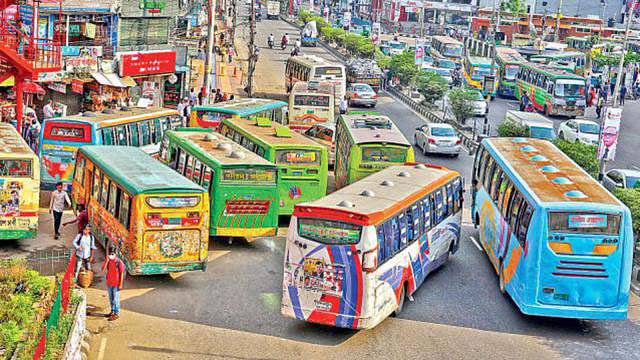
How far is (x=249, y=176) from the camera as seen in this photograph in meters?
25.1

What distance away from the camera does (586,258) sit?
2000 cm

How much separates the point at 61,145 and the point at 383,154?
10.1 meters

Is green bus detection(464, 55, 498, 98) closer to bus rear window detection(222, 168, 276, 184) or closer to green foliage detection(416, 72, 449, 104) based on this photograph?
green foliage detection(416, 72, 449, 104)

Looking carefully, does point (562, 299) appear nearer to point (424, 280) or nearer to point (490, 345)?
point (490, 345)

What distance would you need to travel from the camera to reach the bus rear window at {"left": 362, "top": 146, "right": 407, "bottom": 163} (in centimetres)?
3003

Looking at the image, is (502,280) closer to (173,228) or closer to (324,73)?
(173,228)

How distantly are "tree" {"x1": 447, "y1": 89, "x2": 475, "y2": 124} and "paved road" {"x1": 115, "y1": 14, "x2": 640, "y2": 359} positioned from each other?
26.3 metres

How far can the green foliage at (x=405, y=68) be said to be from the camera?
6812 cm

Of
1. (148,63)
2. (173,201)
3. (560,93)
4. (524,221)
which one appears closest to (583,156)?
(524,221)

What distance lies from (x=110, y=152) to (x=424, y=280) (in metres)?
9.34

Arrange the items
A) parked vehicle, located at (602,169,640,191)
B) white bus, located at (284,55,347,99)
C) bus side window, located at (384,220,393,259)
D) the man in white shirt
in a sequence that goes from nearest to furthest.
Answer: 1. bus side window, located at (384,220,393,259)
2. parked vehicle, located at (602,169,640,191)
3. the man in white shirt
4. white bus, located at (284,55,347,99)

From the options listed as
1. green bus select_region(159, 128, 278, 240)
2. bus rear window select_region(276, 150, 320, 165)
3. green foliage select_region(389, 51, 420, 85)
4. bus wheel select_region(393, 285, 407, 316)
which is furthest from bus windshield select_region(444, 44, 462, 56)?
bus wheel select_region(393, 285, 407, 316)

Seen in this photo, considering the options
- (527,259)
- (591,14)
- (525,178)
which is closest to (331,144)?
(525,178)

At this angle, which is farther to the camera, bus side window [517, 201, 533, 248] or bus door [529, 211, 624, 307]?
bus side window [517, 201, 533, 248]
